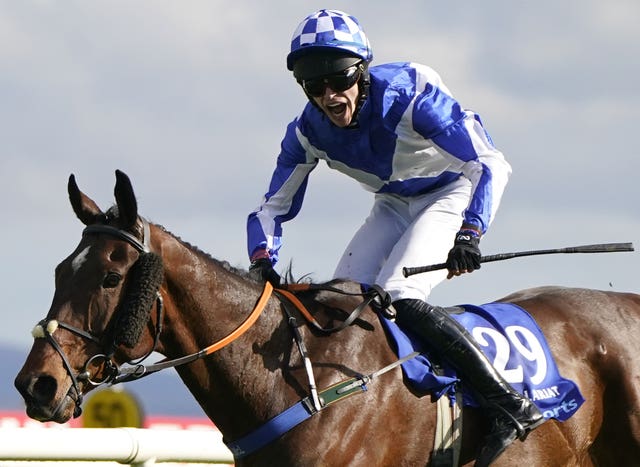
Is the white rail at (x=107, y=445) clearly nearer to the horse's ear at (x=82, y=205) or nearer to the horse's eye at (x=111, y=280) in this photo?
the horse's ear at (x=82, y=205)

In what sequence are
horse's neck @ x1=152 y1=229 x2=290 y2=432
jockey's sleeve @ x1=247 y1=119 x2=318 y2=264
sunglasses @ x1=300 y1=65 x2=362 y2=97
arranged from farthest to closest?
1. jockey's sleeve @ x1=247 y1=119 x2=318 y2=264
2. sunglasses @ x1=300 y1=65 x2=362 y2=97
3. horse's neck @ x1=152 y1=229 x2=290 y2=432

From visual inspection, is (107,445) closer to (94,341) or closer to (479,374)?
(94,341)

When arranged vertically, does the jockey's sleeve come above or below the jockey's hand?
above

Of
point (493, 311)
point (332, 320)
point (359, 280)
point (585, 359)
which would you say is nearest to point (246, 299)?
point (332, 320)

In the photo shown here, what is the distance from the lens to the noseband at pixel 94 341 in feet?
16.9

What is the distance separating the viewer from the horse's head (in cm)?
511

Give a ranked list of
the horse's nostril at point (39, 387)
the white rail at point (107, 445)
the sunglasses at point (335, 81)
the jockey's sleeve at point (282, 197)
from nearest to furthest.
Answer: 1. the horse's nostril at point (39, 387)
2. the sunglasses at point (335, 81)
3. the jockey's sleeve at point (282, 197)
4. the white rail at point (107, 445)

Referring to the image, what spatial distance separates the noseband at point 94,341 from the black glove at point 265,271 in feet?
2.59

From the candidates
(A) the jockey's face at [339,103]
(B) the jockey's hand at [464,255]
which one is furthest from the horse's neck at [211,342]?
(A) the jockey's face at [339,103]

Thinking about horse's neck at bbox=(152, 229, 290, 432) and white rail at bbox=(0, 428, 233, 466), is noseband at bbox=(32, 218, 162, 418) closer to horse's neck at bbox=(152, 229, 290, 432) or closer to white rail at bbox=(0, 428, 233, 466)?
horse's neck at bbox=(152, 229, 290, 432)

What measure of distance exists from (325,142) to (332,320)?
997mm

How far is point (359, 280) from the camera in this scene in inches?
259

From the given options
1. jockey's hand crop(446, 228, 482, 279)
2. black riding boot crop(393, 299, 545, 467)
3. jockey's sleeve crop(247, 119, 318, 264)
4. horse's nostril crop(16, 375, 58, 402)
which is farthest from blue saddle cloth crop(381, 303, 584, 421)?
horse's nostril crop(16, 375, 58, 402)

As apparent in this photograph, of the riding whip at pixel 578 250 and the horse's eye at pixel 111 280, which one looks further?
the riding whip at pixel 578 250
